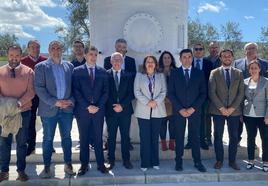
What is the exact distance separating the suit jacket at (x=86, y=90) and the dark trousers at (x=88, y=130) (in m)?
0.10

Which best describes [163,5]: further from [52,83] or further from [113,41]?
[52,83]

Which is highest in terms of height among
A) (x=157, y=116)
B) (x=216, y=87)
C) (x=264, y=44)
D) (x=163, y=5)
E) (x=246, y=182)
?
(x=264, y=44)

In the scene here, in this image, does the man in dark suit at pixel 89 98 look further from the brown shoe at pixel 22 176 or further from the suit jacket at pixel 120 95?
the brown shoe at pixel 22 176

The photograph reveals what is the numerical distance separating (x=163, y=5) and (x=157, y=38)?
2.10 feet

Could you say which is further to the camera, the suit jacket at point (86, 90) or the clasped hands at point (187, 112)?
the clasped hands at point (187, 112)

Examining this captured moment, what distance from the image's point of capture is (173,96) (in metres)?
5.57

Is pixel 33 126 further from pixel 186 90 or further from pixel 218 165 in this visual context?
pixel 218 165

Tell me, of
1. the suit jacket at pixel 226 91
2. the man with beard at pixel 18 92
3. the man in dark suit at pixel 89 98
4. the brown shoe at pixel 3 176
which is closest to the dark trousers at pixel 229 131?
the suit jacket at pixel 226 91

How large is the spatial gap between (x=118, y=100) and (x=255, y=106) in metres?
2.13

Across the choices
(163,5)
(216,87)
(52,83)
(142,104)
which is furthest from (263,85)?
(52,83)

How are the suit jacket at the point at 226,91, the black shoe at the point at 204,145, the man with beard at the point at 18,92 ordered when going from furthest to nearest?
the black shoe at the point at 204,145
the suit jacket at the point at 226,91
the man with beard at the point at 18,92

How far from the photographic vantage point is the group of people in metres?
5.26

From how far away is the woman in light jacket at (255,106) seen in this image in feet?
18.1

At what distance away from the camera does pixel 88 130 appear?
545 cm
